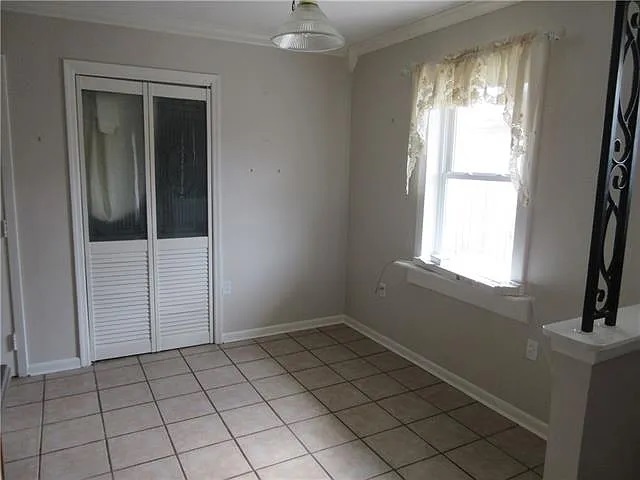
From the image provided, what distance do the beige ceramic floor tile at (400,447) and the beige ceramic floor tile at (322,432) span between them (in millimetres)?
141

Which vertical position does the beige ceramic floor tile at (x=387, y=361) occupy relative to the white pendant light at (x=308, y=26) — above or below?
below

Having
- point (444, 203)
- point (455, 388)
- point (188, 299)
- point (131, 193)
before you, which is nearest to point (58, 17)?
point (131, 193)

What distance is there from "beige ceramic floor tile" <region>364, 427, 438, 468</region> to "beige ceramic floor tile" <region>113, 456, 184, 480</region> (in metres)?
0.99

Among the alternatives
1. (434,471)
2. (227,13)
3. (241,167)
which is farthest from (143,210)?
(434,471)

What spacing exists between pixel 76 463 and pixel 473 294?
7.72 ft

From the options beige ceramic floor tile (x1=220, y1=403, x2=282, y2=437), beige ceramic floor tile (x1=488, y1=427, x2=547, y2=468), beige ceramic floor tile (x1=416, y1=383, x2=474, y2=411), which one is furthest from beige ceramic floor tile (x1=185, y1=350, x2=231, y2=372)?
beige ceramic floor tile (x1=488, y1=427, x2=547, y2=468)

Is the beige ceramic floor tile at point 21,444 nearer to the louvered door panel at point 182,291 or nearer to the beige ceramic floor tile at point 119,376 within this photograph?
the beige ceramic floor tile at point 119,376

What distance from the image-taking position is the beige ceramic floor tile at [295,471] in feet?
7.43

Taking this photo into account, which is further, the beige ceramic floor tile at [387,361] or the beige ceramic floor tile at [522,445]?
the beige ceramic floor tile at [387,361]

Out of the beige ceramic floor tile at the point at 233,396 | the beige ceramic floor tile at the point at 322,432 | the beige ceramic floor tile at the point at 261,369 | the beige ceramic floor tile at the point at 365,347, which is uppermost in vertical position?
the beige ceramic floor tile at the point at 365,347

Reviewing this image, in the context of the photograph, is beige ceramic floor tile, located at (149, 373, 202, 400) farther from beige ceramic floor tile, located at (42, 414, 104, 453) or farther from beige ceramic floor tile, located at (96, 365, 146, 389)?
beige ceramic floor tile, located at (42, 414, 104, 453)

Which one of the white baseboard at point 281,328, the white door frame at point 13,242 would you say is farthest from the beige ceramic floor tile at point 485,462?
the white door frame at point 13,242

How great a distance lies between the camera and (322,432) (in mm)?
2646

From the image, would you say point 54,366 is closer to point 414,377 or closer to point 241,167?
point 241,167
